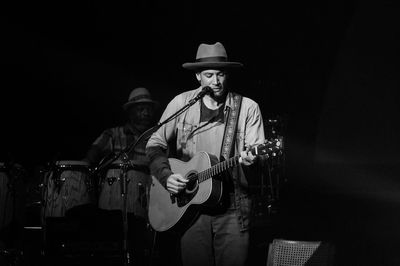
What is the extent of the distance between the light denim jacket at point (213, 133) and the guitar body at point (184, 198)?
0.34 ft

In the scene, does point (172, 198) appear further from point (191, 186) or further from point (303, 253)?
point (303, 253)

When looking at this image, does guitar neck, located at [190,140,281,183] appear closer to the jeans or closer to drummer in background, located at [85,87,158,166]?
the jeans

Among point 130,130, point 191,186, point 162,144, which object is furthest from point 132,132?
point 191,186

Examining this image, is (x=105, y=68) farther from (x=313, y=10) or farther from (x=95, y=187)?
(x=313, y=10)

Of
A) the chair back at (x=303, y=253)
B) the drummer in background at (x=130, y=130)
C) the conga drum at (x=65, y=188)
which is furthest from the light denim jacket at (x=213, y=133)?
the drummer in background at (x=130, y=130)

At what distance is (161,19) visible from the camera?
8016 millimetres

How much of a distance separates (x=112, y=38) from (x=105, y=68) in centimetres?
45

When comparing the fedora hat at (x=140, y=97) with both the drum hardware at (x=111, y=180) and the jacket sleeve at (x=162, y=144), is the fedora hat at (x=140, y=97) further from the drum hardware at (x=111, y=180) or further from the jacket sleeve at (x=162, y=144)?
the jacket sleeve at (x=162, y=144)

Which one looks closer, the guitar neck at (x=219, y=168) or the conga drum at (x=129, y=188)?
the guitar neck at (x=219, y=168)

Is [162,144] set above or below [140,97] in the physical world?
below

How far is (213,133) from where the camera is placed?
4270 mm

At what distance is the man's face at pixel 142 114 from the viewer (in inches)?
303

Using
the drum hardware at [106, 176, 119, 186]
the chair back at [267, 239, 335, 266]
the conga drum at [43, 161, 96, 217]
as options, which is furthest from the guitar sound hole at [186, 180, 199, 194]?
the conga drum at [43, 161, 96, 217]

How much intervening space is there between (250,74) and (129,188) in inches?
99.7
